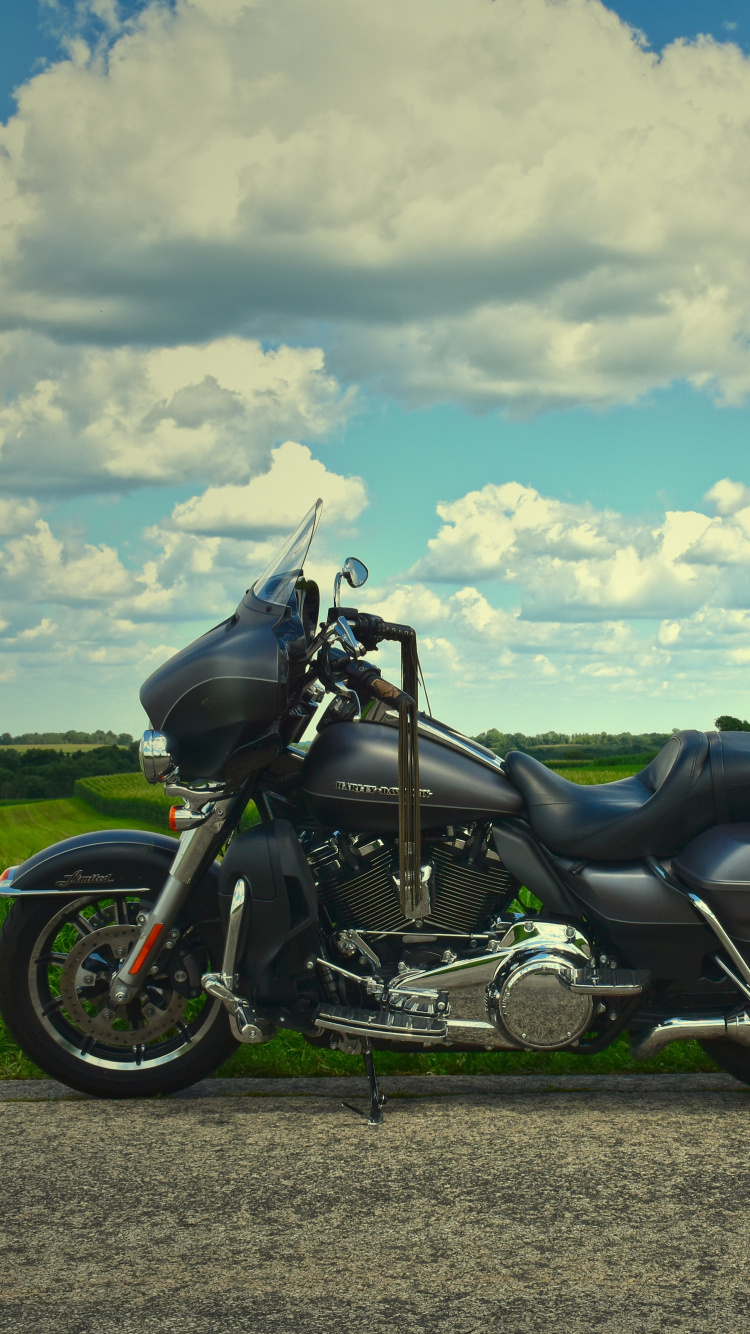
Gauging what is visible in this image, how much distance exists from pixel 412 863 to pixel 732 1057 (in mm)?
1527

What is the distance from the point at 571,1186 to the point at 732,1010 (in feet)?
3.25

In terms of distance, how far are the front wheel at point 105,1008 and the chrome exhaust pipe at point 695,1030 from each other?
1.57 meters

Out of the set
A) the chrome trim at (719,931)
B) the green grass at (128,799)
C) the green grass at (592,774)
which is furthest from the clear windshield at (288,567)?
the green grass at (128,799)

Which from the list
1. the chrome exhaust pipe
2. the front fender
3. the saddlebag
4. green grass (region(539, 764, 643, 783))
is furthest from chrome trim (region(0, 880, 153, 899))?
the saddlebag

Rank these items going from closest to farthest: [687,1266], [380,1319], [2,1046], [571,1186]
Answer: [380,1319] < [687,1266] < [571,1186] < [2,1046]

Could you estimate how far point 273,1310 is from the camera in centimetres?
272

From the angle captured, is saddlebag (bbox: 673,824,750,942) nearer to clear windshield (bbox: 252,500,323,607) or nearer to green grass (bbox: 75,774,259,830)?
clear windshield (bbox: 252,500,323,607)

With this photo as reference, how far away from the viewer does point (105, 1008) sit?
170 inches

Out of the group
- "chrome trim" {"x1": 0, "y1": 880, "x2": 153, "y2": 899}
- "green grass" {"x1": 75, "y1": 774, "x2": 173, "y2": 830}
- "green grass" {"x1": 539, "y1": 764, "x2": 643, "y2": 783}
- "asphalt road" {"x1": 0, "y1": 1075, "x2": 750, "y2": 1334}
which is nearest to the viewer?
"asphalt road" {"x1": 0, "y1": 1075, "x2": 750, "y2": 1334}

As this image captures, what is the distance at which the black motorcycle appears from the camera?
392cm

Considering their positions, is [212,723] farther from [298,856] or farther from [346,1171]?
[346,1171]

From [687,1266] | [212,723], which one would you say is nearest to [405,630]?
[212,723]

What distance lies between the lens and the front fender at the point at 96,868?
4.30 metres

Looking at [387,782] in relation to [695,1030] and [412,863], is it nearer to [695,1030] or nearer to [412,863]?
[412,863]
